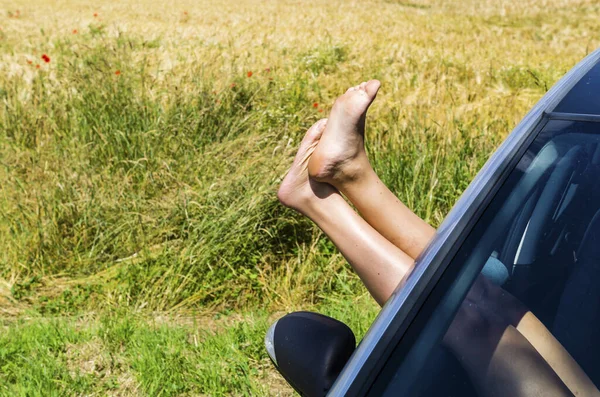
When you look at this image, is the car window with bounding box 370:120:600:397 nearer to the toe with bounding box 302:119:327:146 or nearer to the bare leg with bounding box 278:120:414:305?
the bare leg with bounding box 278:120:414:305

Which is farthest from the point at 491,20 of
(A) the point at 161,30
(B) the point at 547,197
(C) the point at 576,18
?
(B) the point at 547,197

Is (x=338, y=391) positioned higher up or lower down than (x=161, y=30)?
higher up

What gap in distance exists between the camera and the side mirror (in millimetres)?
1295

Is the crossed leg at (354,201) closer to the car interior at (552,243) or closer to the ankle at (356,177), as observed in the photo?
the ankle at (356,177)

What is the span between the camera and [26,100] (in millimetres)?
4797

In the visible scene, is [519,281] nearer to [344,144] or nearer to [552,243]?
[552,243]

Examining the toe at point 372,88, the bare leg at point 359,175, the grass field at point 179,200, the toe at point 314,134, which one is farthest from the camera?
the grass field at point 179,200

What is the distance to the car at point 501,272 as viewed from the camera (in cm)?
104

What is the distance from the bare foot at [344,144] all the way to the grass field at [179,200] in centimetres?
86

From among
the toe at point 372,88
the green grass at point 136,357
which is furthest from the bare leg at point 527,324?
the green grass at point 136,357

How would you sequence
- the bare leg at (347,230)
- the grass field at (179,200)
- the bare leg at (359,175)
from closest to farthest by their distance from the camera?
the bare leg at (347,230) < the bare leg at (359,175) < the grass field at (179,200)

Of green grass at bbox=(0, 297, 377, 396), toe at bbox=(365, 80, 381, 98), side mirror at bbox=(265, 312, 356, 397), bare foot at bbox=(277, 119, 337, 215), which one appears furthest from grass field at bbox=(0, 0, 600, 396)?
side mirror at bbox=(265, 312, 356, 397)

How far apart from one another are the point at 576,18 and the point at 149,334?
11.1 m

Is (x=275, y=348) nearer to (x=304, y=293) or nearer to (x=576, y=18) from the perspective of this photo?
(x=304, y=293)
